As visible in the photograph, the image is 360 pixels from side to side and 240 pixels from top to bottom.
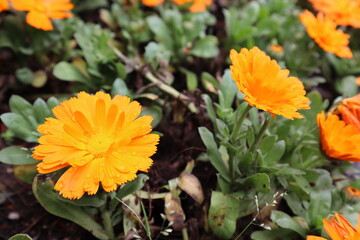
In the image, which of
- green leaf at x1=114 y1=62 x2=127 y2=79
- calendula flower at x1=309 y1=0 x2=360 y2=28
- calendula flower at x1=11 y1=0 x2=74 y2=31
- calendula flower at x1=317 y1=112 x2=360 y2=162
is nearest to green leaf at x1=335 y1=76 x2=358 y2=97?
calendula flower at x1=309 y1=0 x2=360 y2=28

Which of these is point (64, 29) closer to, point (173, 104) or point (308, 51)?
point (173, 104)

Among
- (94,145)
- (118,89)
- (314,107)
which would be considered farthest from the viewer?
(314,107)

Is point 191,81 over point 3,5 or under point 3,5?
under

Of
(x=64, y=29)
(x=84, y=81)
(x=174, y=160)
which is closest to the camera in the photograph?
(x=174, y=160)

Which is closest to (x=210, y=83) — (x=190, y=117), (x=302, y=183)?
(x=190, y=117)

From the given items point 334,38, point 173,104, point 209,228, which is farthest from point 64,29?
point 334,38

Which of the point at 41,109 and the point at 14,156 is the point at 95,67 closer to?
the point at 41,109
